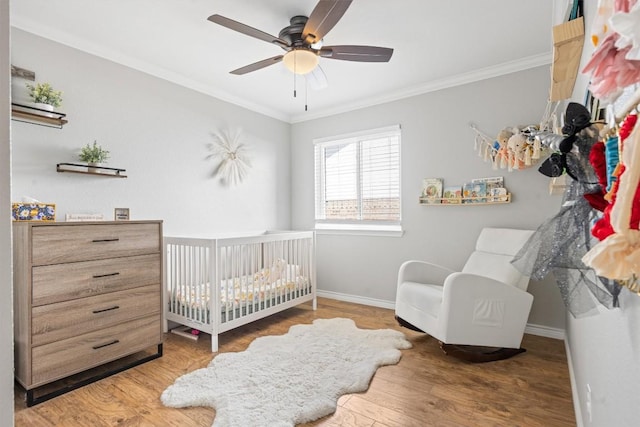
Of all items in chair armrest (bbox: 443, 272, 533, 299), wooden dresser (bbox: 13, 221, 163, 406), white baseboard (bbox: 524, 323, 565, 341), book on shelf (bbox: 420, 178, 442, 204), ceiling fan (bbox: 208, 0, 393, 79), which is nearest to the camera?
wooden dresser (bbox: 13, 221, 163, 406)

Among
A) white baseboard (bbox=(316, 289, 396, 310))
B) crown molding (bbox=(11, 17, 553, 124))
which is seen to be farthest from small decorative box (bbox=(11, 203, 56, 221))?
white baseboard (bbox=(316, 289, 396, 310))

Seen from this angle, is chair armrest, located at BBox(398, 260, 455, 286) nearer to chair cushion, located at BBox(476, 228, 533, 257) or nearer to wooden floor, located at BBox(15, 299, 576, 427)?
chair cushion, located at BBox(476, 228, 533, 257)

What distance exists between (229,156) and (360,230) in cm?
175

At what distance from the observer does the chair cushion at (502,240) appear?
8.84 ft

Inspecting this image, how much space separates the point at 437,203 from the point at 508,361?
Answer: 1542 millimetres

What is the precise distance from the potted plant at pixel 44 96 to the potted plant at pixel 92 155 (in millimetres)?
351

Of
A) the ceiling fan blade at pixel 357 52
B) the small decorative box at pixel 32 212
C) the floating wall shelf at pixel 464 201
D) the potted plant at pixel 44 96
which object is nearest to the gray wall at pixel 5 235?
the small decorative box at pixel 32 212

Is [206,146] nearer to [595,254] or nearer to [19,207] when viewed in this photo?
[19,207]

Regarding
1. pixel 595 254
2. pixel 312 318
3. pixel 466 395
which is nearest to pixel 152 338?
pixel 312 318

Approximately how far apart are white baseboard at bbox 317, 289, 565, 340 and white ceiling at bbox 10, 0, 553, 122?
2338 millimetres

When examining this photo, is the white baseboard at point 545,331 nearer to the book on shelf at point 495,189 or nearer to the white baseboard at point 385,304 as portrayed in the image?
the white baseboard at point 385,304

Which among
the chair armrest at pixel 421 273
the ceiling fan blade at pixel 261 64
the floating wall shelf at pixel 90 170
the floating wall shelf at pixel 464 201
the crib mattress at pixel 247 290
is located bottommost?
the crib mattress at pixel 247 290

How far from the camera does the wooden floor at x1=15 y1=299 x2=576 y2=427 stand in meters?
1.74

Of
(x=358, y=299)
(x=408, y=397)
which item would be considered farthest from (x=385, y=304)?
(x=408, y=397)
